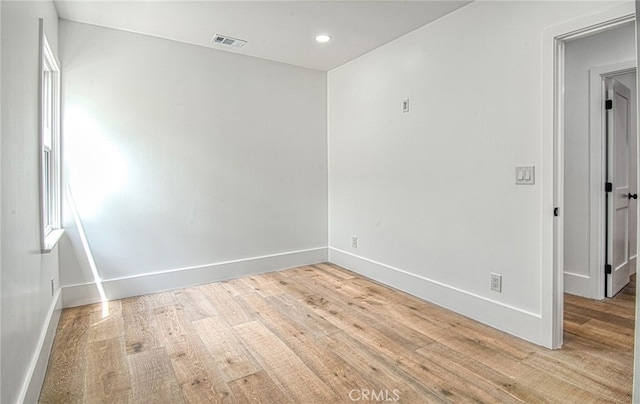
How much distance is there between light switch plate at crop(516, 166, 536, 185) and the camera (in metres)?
2.37

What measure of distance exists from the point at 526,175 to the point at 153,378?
8.96 feet

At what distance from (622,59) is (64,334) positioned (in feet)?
16.8

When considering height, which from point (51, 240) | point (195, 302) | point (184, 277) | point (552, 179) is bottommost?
point (195, 302)

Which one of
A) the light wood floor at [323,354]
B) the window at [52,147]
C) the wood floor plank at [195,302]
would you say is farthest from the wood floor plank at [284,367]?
the window at [52,147]

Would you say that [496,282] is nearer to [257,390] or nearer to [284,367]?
[284,367]

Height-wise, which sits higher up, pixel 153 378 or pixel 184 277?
pixel 184 277

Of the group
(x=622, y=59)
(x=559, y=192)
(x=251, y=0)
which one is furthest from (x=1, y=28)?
(x=622, y=59)

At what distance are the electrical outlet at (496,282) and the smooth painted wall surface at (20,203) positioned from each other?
9.42 feet

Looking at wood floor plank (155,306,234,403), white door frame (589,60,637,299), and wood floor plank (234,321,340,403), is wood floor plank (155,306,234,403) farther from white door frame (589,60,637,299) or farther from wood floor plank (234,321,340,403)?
white door frame (589,60,637,299)

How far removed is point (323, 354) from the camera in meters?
2.24

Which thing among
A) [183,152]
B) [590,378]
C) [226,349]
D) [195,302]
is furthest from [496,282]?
[183,152]

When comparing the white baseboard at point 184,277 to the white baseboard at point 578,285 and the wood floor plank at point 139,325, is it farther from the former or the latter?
the white baseboard at point 578,285

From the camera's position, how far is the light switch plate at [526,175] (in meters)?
2.37

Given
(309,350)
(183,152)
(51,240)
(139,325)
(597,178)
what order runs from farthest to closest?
(183,152) → (597,178) → (139,325) → (51,240) → (309,350)
